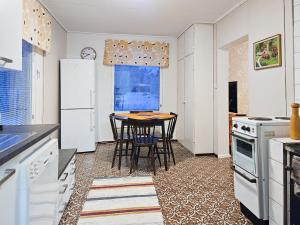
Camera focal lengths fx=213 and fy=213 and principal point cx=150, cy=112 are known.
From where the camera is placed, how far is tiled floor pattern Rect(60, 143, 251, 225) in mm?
2107

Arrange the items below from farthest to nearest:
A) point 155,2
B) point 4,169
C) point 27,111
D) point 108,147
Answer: point 108,147, point 155,2, point 27,111, point 4,169

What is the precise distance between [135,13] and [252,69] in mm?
2241

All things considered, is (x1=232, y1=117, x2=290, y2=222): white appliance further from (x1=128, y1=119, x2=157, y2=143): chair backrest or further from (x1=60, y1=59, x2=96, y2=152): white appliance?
(x1=60, y1=59, x2=96, y2=152): white appliance

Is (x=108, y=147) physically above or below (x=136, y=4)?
below

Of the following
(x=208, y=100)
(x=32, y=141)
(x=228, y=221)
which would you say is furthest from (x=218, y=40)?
(x=32, y=141)

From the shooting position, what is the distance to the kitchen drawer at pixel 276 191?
5.44 feet

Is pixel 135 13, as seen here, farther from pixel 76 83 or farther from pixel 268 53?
pixel 268 53

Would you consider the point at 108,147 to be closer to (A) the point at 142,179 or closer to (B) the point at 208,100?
(A) the point at 142,179

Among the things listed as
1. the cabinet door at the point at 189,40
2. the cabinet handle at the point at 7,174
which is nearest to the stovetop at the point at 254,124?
the cabinet handle at the point at 7,174

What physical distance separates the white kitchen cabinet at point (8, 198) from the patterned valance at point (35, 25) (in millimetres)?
2255

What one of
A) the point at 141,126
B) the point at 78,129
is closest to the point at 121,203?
the point at 141,126

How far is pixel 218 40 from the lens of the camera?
13.6 ft

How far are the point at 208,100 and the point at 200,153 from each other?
1107mm

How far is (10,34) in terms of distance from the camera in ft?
5.42
